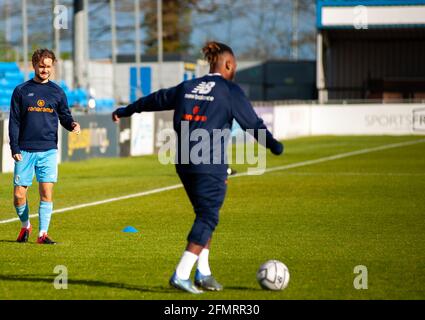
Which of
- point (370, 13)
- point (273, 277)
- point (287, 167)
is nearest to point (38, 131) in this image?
point (273, 277)

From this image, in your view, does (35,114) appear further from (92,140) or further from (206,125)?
(92,140)

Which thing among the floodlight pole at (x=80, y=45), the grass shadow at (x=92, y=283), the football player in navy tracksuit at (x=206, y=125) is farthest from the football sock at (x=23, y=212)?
the floodlight pole at (x=80, y=45)

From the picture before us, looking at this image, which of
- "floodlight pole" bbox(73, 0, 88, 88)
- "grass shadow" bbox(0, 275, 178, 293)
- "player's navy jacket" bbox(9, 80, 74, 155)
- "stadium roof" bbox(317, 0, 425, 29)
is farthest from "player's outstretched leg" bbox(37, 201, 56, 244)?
"stadium roof" bbox(317, 0, 425, 29)

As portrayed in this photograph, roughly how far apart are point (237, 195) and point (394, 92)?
4333cm

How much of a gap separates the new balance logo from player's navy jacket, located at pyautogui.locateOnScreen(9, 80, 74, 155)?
3.38 m

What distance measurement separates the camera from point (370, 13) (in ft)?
190

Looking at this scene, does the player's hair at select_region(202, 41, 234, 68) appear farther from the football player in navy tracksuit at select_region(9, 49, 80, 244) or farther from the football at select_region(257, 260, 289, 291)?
the football player in navy tracksuit at select_region(9, 49, 80, 244)

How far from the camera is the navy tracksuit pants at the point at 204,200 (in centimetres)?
859

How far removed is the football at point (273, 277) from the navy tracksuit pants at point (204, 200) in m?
0.66

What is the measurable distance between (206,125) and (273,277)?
1.47m

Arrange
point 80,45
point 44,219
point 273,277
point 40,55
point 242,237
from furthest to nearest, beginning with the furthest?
point 80,45
point 242,237
point 44,219
point 40,55
point 273,277

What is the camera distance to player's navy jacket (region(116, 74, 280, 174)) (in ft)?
28.1

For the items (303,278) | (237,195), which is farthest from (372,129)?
(303,278)
